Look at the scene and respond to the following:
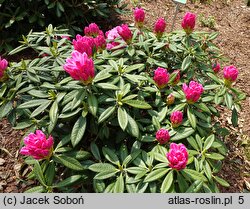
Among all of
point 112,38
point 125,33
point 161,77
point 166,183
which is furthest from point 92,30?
point 166,183

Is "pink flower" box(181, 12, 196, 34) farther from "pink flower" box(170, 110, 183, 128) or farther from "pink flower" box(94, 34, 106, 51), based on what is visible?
"pink flower" box(170, 110, 183, 128)

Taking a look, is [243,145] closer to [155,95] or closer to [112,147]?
[155,95]

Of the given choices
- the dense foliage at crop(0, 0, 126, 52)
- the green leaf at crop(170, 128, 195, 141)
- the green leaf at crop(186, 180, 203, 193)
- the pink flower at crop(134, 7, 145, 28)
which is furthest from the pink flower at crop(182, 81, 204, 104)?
the dense foliage at crop(0, 0, 126, 52)

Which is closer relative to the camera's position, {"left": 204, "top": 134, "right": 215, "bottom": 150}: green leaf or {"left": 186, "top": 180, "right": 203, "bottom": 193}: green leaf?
{"left": 186, "top": 180, "right": 203, "bottom": 193}: green leaf

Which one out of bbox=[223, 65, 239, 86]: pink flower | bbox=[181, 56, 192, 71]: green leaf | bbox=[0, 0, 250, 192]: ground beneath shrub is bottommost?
bbox=[0, 0, 250, 192]: ground beneath shrub

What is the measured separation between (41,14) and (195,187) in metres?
2.46

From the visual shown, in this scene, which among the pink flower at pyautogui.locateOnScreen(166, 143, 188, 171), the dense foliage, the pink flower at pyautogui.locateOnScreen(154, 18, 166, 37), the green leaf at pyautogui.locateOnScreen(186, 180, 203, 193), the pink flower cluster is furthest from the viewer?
the dense foliage

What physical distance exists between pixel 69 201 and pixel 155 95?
908mm

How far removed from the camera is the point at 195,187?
5.90 feet

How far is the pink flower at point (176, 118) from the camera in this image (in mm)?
1990

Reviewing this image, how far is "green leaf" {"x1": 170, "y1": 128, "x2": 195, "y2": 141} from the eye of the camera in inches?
78.8

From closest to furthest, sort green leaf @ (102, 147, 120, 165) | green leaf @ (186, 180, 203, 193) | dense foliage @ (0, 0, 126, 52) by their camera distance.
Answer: green leaf @ (186, 180, 203, 193), green leaf @ (102, 147, 120, 165), dense foliage @ (0, 0, 126, 52)

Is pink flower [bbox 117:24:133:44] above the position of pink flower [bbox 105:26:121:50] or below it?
above

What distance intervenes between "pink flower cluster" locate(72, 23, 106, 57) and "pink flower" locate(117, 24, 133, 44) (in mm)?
147
